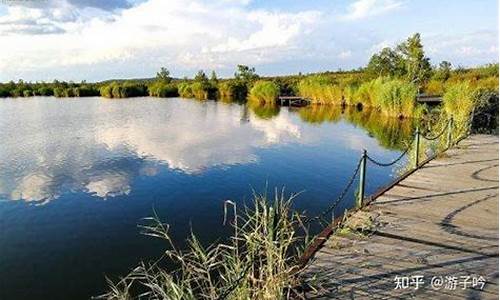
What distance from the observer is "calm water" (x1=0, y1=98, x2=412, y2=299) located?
350 inches

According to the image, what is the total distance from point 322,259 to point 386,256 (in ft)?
2.75

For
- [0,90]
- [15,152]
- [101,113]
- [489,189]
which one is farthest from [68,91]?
[489,189]

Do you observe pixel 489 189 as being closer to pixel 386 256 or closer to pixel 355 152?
pixel 386 256

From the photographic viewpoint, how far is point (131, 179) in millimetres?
14828

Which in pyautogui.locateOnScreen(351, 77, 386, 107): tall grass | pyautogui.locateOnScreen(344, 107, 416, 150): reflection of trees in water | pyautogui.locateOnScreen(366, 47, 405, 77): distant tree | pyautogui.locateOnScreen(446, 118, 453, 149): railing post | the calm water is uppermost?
pyautogui.locateOnScreen(366, 47, 405, 77): distant tree

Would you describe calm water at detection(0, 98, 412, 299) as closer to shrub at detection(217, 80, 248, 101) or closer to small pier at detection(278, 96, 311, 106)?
small pier at detection(278, 96, 311, 106)

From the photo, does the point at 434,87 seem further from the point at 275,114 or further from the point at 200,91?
the point at 200,91

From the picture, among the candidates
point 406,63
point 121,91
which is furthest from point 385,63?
point 121,91

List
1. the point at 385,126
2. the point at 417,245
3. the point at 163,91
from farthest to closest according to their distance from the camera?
the point at 163,91 < the point at 385,126 < the point at 417,245

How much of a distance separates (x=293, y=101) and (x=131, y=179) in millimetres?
32610

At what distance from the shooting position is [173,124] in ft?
96.7

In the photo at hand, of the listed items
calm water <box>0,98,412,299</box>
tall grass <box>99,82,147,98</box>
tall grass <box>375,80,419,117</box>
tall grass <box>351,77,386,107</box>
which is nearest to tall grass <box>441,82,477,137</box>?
calm water <box>0,98,412,299</box>

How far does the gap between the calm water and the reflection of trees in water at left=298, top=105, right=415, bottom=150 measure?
0.54ft

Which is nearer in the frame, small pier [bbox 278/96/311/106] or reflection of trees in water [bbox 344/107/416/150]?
reflection of trees in water [bbox 344/107/416/150]
